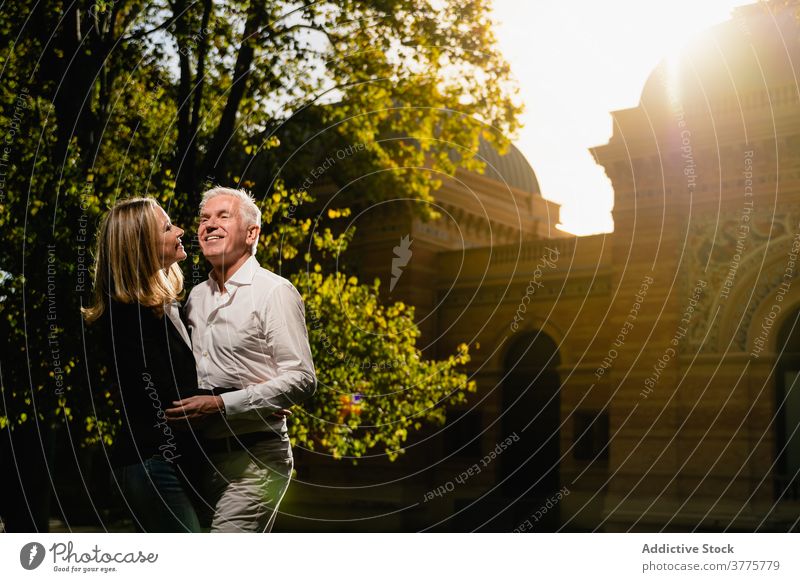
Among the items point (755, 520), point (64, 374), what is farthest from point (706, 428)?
point (64, 374)

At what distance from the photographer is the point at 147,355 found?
12.1 feet

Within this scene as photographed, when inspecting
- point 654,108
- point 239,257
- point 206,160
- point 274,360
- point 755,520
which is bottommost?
point 755,520

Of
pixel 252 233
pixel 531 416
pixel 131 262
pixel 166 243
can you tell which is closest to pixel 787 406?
pixel 531 416

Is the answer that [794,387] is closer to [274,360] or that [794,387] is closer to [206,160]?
[206,160]

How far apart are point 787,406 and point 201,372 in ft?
67.6

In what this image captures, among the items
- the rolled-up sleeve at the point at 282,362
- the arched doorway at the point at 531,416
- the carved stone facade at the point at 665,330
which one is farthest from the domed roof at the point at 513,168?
the rolled-up sleeve at the point at 282,362

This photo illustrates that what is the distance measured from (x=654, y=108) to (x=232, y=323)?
2197 centimetres

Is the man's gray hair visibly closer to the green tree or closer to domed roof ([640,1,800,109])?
the green tree

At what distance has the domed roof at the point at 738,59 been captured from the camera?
22.0 metres

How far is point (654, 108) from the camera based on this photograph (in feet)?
79.8

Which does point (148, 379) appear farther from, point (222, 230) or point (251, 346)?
point (222, 230)

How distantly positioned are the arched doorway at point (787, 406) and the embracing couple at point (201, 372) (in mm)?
19205

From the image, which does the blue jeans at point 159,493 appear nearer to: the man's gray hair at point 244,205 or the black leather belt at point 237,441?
the black leather belt at point 237,441

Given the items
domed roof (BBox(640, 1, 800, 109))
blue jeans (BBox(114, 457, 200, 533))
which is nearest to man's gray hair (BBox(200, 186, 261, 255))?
blue jeans (BBox(114, 457, 200, 533))
